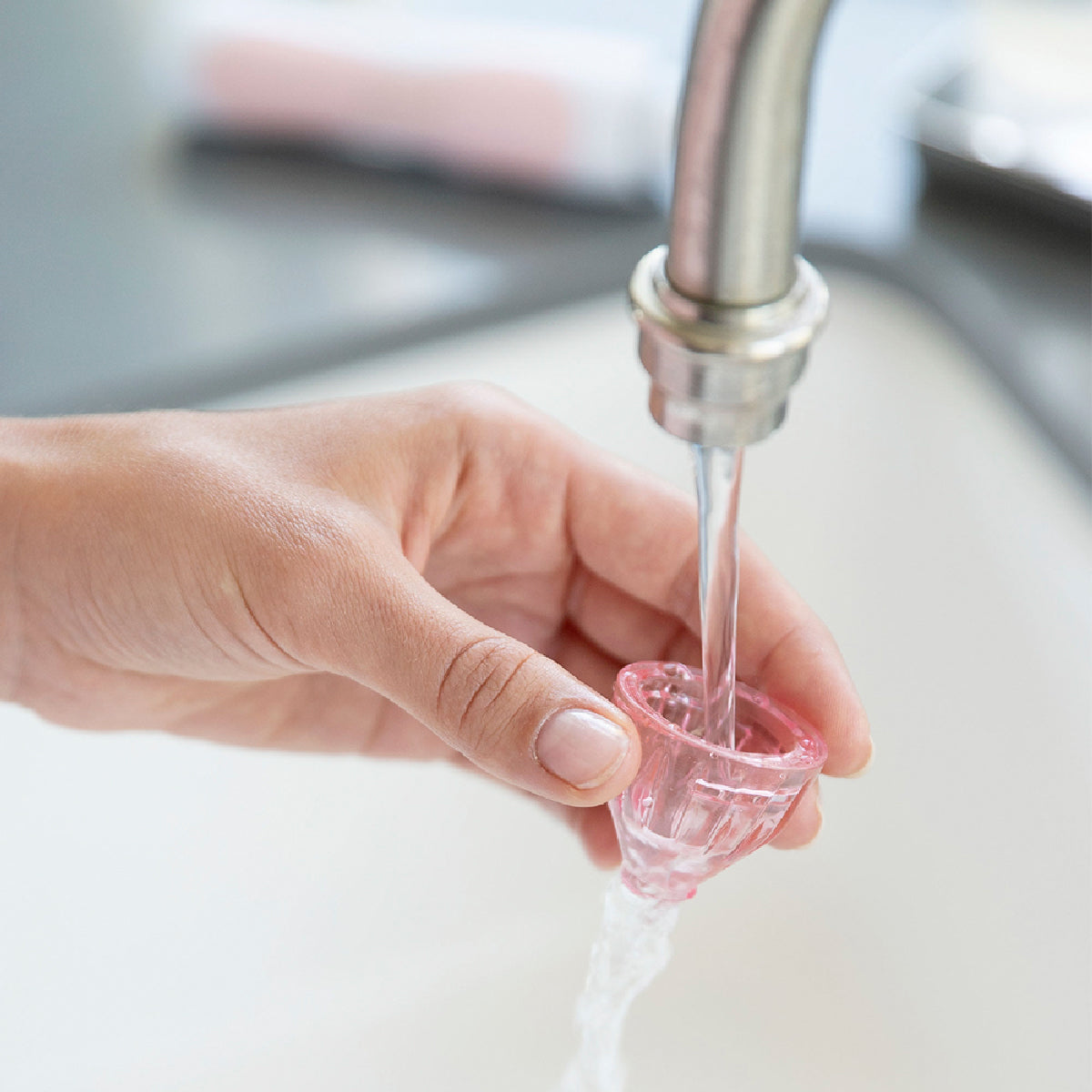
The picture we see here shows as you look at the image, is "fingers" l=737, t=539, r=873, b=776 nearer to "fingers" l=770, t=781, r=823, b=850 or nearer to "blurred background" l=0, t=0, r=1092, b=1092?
"fingers" l=770, t=781, r=823, b=850

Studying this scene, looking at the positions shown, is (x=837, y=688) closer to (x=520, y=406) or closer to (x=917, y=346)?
(x=520, y=406)

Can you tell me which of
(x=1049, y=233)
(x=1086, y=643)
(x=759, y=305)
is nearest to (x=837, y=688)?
(x=1086, y=643)

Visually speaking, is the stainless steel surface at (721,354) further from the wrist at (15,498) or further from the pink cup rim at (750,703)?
the wrist at (15,498)

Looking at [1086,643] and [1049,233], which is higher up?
[1049,233]

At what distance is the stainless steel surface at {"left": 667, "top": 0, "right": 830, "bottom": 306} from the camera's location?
10.7 inches

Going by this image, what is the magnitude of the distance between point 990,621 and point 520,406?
30 centimetres

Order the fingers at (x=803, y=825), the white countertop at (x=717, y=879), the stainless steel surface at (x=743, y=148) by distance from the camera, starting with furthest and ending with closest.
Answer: the white countertop at (x=717, y=879), the fingers at (x=803, y=825), the stainless steel surface at (x=743, y=148)

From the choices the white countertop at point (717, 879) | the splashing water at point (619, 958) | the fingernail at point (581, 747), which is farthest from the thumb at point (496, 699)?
the white countertop at point (717, 879)

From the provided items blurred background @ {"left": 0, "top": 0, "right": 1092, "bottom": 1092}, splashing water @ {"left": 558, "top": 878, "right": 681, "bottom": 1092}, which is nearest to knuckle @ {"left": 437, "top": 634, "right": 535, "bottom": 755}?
splashing water @ {"left": 558, "top": 878, "right": 681, "bottom": 1092}

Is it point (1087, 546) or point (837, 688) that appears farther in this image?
point (1087, 546)

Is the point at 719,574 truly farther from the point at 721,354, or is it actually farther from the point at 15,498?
the point at 15,498

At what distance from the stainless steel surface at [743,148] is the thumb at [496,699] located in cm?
18

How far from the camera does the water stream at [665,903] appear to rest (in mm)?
381

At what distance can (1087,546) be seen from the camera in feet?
2.24
